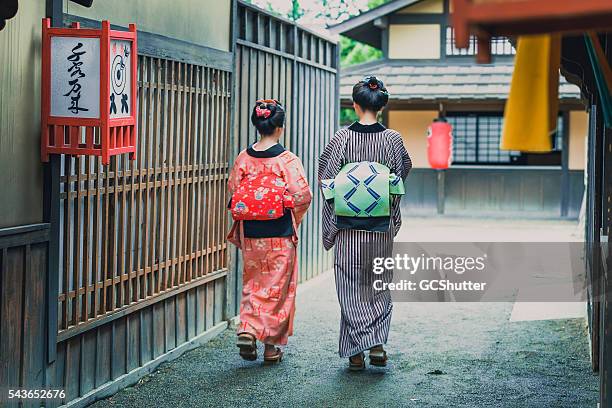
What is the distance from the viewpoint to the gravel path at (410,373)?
622cm

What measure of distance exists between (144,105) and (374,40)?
60.7 feet

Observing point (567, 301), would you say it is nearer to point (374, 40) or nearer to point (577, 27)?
point (577, 27)

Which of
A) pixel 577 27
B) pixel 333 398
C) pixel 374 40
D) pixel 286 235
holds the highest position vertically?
pixel 374 40

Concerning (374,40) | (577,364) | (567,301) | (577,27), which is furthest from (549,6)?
(374,40)

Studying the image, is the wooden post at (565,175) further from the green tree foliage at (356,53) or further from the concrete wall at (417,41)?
the green tree foliage at (356,53)

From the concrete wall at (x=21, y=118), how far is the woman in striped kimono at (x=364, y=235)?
2394mm

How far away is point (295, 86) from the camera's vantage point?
1095 centimetres

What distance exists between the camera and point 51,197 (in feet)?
17.6

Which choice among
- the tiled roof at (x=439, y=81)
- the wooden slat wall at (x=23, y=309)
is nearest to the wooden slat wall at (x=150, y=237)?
the wooden slat wall at (x=23, y=309)

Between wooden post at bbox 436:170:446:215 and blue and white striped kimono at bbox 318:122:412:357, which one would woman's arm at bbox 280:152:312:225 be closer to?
blue and white striped kimono at bbox 318:122:412:357

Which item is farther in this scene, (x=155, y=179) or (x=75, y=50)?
(x=155, y=179)

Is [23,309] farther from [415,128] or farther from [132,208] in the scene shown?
[415,128]

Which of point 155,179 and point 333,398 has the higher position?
point 155,179

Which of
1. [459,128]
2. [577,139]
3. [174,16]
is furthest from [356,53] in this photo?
[174,16]
